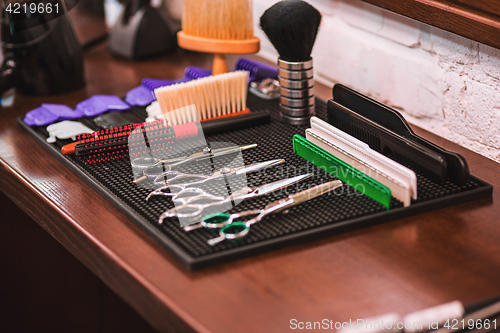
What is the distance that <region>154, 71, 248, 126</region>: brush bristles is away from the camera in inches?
37.2

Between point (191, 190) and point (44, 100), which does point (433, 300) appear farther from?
point (44, 100)

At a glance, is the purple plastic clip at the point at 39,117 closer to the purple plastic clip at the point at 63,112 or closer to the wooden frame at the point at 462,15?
the purple plastic clip at the point at 63,112

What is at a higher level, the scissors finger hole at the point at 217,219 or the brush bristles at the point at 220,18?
the brush bristles at the point at 220,18

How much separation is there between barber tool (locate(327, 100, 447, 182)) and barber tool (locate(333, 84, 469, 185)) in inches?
0.6

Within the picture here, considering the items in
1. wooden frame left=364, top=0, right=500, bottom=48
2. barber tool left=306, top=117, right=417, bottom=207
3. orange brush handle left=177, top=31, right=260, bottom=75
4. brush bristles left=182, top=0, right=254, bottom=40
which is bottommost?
barber tool left=306, top=117, right=417, bottom=207

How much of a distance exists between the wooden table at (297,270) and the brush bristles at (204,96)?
244 millimetres

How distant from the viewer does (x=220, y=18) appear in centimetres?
102

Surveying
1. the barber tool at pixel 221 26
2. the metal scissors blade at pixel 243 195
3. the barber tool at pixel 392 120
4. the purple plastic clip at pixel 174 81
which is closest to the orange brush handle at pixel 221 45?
Result: the barber tool at pixel 221 26

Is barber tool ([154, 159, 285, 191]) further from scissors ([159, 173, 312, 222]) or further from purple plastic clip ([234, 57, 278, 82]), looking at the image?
purple plastic clip ([234, 57, 278, 82])

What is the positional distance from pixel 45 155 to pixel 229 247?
45 centimetres

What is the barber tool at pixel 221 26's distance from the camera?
101 centimetres

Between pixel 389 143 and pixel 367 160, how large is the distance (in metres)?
0.06

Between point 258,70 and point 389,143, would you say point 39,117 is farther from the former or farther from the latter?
point 389,143

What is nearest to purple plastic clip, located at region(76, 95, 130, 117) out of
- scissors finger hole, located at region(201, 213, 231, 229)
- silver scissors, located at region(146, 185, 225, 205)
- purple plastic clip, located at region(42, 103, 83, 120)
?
purple plastic clip, located at region(42, 103, 83, 120)
